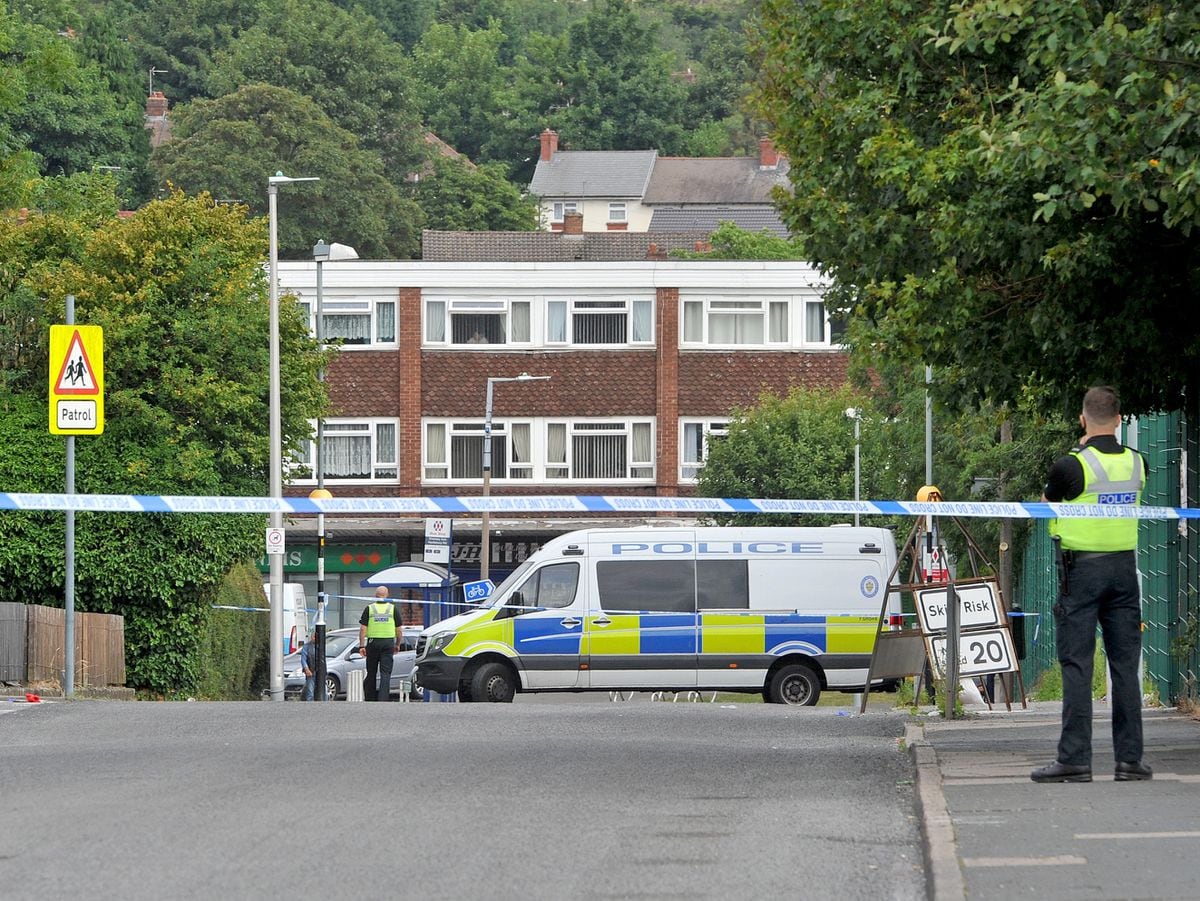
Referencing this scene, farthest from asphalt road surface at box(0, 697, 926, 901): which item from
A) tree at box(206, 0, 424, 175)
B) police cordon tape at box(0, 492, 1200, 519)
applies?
tree at box(206, 0, 424, 175)

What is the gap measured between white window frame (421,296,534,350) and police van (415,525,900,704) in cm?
2458

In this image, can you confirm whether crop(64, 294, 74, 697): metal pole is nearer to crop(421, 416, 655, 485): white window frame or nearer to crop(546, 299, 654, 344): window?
crop(421, 416, 655, 485): white window frame

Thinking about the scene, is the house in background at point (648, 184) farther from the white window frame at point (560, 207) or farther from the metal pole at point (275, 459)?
the metal pole at point (275, 459)

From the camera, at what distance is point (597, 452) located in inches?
2037

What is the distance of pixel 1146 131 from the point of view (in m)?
10.1

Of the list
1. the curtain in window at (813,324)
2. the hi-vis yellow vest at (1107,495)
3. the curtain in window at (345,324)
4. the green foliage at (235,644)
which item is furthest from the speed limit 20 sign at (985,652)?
the curtain in window at (345,324)

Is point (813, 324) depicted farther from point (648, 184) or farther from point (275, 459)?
point (648, 184)

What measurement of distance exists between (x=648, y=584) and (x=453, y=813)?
17.3 metres

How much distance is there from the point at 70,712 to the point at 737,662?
11.5 metres

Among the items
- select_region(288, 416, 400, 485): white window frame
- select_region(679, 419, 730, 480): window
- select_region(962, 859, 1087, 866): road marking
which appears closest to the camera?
select_region(962, 859, 1087, 866): road marking

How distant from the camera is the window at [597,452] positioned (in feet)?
169

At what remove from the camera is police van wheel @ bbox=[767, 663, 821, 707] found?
86.7 ft

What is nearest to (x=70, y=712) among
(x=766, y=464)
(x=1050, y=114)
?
(x=1050, y=114)

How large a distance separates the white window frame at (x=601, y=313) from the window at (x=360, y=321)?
13.4 feet
